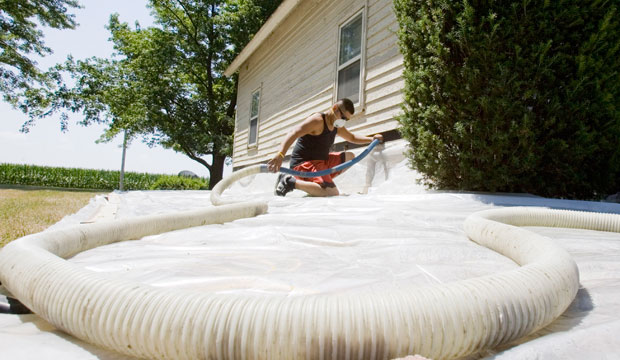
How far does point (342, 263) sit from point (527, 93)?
2225mm

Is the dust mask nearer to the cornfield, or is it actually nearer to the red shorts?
the red shorts

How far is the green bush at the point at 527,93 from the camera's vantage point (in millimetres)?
2678

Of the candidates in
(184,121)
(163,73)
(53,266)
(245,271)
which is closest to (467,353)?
(245,271)

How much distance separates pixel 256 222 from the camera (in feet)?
7.25

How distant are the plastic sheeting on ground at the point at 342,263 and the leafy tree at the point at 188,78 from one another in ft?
41.2

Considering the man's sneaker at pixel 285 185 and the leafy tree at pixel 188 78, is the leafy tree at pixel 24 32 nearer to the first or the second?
the leafy tree at pixel 188 78

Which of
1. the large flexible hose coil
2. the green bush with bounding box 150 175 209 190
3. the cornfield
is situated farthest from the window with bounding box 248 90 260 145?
the cornfield

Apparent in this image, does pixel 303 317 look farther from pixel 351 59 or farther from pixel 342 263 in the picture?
pixel 351 59

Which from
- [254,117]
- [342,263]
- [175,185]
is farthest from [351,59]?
[175,185]

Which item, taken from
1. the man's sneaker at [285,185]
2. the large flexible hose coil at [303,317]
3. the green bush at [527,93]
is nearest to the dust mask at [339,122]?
the man's sneaker at [285,185]

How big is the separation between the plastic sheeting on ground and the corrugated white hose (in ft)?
0.20

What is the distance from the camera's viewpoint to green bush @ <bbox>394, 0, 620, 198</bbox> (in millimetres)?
2678

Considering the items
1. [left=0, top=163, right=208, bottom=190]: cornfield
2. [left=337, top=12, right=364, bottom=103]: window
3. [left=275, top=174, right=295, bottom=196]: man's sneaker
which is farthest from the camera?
[left=0, top=163, right=208, bottom=190]: cornfield

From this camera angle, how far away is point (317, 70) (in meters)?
6.80
